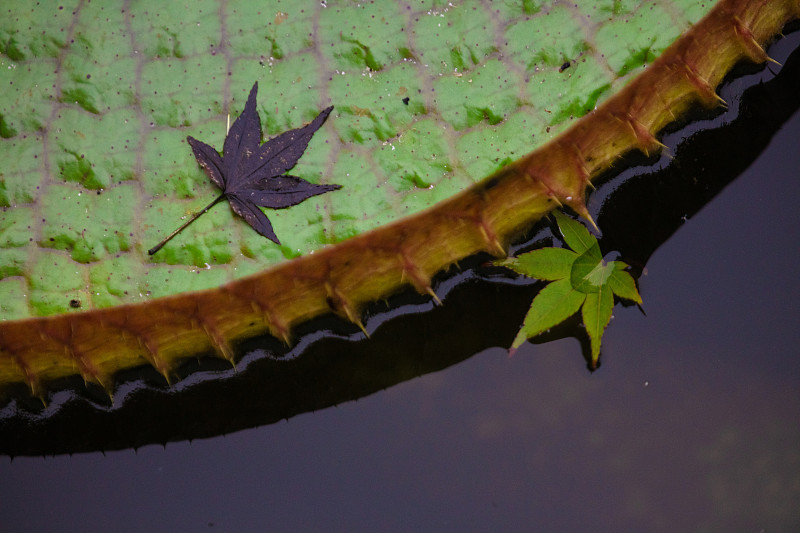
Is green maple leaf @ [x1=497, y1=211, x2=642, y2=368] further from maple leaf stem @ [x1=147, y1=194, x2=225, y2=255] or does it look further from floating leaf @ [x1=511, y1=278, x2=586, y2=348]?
maple leaf stem @ [x1=147, y1=194, x2=225, y2=255]

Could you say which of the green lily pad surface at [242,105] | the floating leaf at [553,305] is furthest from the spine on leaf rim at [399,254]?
the floating leaf at [553,305]

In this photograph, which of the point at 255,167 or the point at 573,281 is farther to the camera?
the point at 573,281

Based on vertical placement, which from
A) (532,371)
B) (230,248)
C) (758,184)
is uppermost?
(230,248)

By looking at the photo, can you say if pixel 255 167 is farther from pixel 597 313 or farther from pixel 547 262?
pixel 597 313

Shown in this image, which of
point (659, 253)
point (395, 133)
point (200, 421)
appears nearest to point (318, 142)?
point (395, 133)

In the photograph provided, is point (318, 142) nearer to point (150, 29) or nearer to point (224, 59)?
point (224, 59)

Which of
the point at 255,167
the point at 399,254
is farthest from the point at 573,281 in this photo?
the point at 255,167

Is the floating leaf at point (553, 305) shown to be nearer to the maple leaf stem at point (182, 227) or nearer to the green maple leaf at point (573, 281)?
the green maple leaf at point (573, 281)
